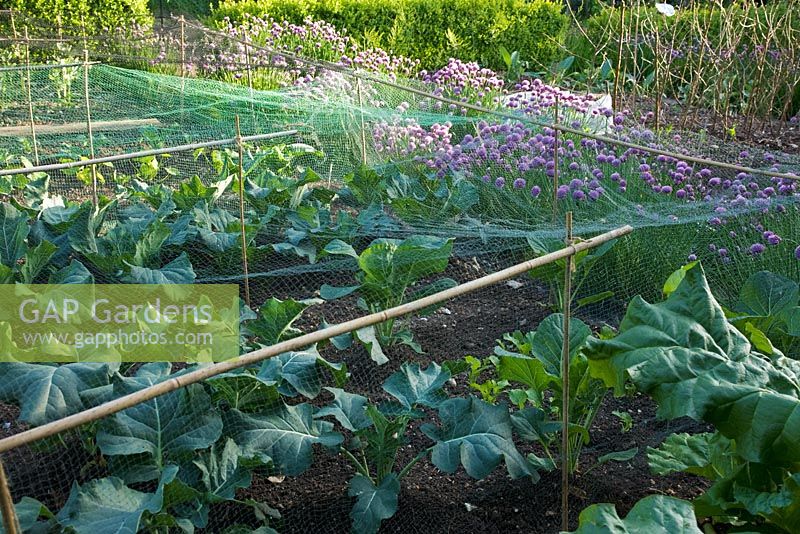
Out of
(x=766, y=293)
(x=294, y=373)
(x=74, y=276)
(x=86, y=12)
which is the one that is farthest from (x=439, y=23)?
(x=294, y=373)

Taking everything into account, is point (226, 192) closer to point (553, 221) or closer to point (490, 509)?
point (553, 221)

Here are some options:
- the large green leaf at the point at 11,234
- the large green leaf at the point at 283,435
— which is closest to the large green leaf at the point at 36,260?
the large green leaf at the point at 11,234

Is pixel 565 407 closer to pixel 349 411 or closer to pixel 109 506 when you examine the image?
pixel 349 411

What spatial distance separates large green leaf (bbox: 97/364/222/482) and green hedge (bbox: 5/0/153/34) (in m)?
8.90

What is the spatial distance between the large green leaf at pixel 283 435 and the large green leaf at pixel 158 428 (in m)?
0.10

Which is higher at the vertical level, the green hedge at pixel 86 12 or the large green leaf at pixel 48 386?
the large green leaf at pixel 48 386

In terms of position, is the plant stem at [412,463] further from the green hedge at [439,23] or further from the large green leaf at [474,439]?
the green hedge at [439,23]

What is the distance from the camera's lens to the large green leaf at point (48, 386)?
267cm

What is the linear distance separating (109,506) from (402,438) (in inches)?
36.9

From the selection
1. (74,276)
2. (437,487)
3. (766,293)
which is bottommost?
(437,487)

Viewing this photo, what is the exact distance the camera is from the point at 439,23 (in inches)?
456

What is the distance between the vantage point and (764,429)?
7.44 feet

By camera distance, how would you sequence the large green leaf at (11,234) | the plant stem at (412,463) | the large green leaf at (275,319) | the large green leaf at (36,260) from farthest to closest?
the large green leaf at (11,234) < the large green leaf at (36,260) < the large green leaf at (275,319) < the plant stem at (412,463)

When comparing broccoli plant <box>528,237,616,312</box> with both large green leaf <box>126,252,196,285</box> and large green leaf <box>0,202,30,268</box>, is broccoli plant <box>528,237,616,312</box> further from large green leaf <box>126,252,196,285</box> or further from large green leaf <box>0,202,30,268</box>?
large green leaf <box>0,202,30,268</box>
